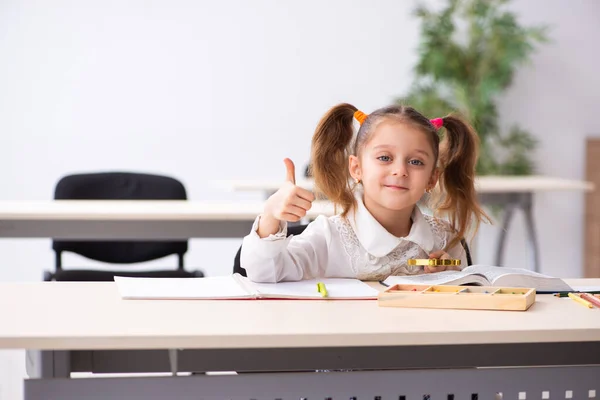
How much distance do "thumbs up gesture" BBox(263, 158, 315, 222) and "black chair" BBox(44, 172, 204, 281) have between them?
177cm

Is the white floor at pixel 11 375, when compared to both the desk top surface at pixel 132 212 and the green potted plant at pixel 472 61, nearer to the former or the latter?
the desk top surface at pixel 132 212

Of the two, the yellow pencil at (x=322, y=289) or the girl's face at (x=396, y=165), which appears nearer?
the yellow pencil at (x=322, y=289)

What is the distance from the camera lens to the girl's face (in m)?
1.62

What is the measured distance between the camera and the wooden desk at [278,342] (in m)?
1.10

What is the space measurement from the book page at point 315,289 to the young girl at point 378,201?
44 mm

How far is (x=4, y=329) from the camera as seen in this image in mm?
1108

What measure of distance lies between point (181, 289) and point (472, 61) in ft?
13.3

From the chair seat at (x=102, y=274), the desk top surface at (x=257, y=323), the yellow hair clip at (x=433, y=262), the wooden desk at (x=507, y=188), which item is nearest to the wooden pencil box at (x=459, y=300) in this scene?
the desk top surface at (x=257, y=323)

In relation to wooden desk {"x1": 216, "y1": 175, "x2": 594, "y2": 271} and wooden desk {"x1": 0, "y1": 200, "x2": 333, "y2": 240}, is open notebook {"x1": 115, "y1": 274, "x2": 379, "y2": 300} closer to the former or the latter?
wooden desk {"x1": 0, "y1": 200, "x2": 333, "y2": 240}

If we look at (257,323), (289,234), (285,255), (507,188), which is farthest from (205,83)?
(257,323)

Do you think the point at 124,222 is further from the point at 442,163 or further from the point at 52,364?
the point at 52,364

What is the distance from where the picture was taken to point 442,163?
1.83 metres

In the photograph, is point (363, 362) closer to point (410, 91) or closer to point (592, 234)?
point (410, 91)

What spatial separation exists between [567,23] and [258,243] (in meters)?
4.57
